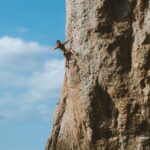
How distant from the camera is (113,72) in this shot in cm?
1169

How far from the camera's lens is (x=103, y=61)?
38.6ft

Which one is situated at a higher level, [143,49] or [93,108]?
[143,49]

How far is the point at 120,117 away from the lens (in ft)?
38.2

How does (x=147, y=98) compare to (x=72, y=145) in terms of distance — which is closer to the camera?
(x=147, y=98)

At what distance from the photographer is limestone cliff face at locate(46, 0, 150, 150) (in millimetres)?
11539

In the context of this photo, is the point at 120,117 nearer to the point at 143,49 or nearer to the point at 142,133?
the point at 142,133

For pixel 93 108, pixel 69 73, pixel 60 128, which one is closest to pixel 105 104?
pixel 93 108

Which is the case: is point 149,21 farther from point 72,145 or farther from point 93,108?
point 72,145

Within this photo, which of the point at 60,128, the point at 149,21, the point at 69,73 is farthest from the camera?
the point at 60,128

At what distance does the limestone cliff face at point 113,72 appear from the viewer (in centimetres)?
1154

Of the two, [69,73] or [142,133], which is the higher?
[69,73]

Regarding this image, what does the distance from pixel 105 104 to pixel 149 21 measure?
152 centimetres

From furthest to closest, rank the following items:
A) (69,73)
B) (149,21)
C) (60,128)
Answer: (60,128) → (69,73) → (149,21)

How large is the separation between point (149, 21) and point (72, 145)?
2639 millimetres
